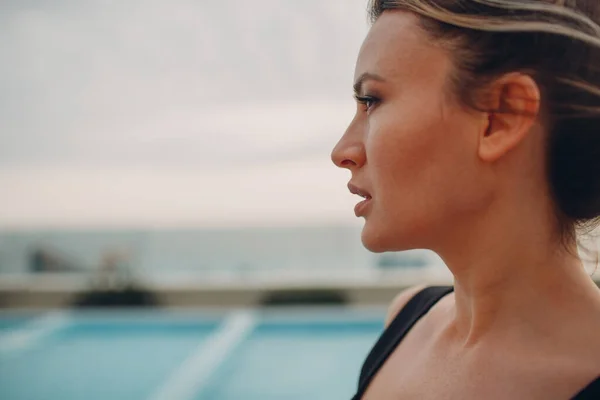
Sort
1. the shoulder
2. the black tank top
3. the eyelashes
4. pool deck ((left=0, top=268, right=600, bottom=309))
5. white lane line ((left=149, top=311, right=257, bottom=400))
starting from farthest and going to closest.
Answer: pool deck ((left=0, top=268, right=600, bottom=309)), white lane line ((left=149, top=311, right=257, bottom=400)), the shoulder, the black tank top, the eyelashes

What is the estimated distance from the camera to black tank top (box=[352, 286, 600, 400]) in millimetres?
909

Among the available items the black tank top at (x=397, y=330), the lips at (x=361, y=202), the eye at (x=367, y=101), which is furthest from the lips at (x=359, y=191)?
the black tank top at (x=397, y=330)

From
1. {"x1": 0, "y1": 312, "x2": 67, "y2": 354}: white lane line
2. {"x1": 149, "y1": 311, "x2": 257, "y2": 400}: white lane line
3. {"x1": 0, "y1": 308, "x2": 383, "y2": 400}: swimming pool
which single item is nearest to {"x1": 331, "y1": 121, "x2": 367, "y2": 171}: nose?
{"x1": 0, "y1": 308, "x2": 383, "y2": 400}: swimming pool

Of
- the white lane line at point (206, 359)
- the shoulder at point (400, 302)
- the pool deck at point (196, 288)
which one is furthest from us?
the pool deck at point (196, 288)

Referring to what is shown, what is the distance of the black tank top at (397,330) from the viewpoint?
35.8 inches

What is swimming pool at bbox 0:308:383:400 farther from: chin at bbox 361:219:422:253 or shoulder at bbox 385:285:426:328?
chin at bbox 361:219:422:253

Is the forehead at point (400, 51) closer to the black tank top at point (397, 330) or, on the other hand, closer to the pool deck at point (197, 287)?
the black tank top at point (397, 330)

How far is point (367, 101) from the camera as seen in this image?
74cm

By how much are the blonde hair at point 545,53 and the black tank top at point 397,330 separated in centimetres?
35

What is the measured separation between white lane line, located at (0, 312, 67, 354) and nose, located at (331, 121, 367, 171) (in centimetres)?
672

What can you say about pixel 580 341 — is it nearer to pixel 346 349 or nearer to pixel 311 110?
pixel 311 110

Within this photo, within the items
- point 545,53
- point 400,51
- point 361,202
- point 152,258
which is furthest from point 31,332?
point 545,53

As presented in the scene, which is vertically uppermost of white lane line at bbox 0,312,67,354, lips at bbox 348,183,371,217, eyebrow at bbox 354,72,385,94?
eyebrow at bbox 354,72,385,94

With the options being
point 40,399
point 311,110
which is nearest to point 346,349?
point 40,399
